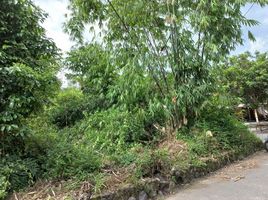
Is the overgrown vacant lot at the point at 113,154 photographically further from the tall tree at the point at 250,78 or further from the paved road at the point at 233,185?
the tall tree at the point at 250,78

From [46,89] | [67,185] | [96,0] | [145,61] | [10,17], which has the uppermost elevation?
[96,0]

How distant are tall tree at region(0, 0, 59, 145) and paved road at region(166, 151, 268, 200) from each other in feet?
8.49

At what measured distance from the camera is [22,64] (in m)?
4.26

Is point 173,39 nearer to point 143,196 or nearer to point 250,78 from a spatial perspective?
point 143,196

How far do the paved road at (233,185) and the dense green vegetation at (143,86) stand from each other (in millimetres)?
412

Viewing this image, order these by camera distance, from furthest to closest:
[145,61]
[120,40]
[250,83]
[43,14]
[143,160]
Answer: [250,83] < [120,40] < [145,61] < [43,14] < [143,160]

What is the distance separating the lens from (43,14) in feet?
17.9

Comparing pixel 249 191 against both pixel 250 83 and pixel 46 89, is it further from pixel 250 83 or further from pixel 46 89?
pixel 250 83

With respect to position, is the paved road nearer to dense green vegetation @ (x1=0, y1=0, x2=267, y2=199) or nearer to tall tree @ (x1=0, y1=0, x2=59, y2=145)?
dense green vegetation @ (x1=0, y1=0, x2=267, y2=199)

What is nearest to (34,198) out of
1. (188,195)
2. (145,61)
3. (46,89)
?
(46,89)

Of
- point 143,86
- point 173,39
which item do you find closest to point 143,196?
point 143,86

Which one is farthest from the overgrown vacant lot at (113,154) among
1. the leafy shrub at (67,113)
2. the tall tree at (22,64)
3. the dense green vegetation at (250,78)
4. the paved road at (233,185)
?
the dense green vegetation at (250,78)

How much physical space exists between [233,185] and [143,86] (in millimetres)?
3081

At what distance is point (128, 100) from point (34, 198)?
373 centimetres
